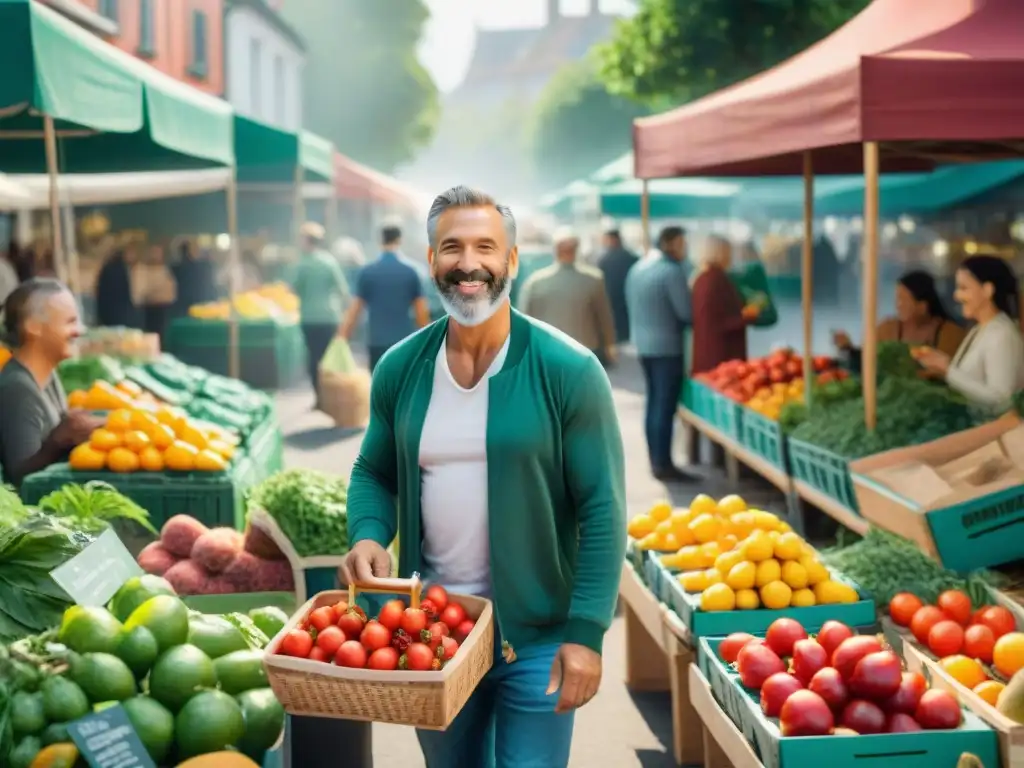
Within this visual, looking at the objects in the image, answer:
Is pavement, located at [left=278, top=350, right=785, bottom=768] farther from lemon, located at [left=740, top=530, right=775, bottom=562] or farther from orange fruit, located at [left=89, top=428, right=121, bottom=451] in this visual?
orange fruit, located at [left=89, top=428, right=121, bottom=451]

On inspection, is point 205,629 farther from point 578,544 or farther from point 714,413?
point 714,413

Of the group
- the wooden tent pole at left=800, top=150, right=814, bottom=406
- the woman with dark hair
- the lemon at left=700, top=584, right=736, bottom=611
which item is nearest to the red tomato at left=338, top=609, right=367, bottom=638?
the lemon at left=700, top=584, right=736, bottom=611

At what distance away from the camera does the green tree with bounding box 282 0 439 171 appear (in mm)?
60281

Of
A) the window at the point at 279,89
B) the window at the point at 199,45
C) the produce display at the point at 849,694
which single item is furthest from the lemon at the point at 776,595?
the window at the point at 279,89

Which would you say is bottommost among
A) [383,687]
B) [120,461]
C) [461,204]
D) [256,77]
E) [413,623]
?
[120,461]

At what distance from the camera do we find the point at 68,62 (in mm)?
6145

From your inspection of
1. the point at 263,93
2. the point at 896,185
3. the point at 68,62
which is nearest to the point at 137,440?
the point at 68,62

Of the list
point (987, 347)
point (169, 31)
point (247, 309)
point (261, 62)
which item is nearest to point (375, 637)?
point (987, 347)

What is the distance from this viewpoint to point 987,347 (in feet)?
23.6

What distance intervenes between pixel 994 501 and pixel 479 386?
10.6 feet

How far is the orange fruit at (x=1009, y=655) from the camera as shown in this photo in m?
4.57

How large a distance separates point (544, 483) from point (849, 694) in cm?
139

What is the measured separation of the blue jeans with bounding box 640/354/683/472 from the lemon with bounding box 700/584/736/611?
6.25 m

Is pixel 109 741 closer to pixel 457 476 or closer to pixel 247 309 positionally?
pixel 457 476
